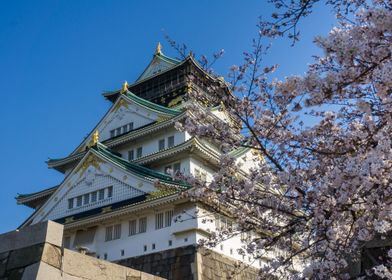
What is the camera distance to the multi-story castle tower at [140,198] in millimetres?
18469

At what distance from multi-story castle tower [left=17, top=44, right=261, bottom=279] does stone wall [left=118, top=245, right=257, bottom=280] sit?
0.13ft

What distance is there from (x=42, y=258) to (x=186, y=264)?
513 inches

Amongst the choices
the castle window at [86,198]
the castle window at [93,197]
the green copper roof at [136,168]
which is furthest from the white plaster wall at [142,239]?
the castle window at [86,198]

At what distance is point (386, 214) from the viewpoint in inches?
187

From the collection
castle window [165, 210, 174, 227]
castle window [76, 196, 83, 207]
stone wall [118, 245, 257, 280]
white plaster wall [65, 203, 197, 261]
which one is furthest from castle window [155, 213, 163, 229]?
castle window [76, 196, 83, 207]

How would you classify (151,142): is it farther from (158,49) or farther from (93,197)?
(158,49)

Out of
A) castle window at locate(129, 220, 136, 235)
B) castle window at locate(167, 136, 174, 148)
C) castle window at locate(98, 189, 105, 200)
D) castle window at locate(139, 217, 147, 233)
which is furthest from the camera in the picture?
castle window at locate(167, 136, 174, 148)

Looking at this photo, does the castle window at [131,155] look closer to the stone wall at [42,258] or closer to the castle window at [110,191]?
the castle window at [110,191]

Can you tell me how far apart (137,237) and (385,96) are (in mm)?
16865

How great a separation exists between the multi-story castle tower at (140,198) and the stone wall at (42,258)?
30.4ft

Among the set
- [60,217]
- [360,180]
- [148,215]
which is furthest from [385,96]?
[60,217]

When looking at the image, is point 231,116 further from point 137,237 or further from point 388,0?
point 137,237

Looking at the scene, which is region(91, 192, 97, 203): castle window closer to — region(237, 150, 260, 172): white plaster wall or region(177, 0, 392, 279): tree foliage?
region(237, 150, 260, 172): white plaster wall

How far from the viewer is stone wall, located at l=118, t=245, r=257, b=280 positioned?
58.1ft
